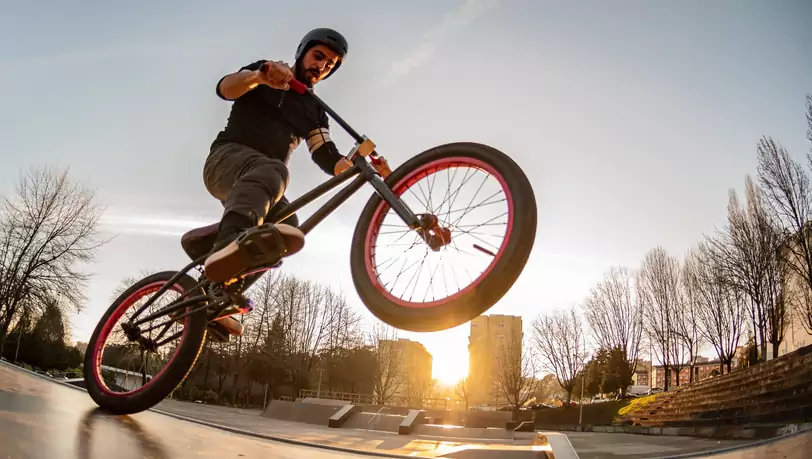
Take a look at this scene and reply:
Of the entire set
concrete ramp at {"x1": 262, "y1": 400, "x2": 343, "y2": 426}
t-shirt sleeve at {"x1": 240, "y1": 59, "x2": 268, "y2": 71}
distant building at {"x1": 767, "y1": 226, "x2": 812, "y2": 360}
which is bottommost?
concrete ramp at {"x1": 262, "y1": 400, "x2": 343, "y2": 426}

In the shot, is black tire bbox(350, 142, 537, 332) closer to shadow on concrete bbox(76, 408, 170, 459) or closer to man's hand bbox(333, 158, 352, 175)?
man's hand bbox(333, 158, 352, 175)

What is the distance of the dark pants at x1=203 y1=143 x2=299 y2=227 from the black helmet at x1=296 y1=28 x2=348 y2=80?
0.81 metres

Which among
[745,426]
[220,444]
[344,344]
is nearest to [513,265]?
[220,444]

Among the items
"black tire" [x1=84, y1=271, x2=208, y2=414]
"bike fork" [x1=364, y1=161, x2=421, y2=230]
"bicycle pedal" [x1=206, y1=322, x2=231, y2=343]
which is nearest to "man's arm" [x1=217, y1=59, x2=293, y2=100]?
"bike fork" [x1=364, y1=161, x2=421, y2=230]

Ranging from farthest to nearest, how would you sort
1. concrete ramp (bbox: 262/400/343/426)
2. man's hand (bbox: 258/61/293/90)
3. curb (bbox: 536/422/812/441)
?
1. concrete ramp (bbox: 262/400/343/426)
2. curb (bbox: 536/422/812/441)
3. man's hand (bbox: 258/61/293/90)

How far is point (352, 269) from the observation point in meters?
3.01

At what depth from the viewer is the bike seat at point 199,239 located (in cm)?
355

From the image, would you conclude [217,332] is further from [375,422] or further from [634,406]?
[634,406]

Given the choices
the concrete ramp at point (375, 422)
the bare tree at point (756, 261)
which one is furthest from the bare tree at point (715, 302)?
the concrete ramp at point (375, 422)

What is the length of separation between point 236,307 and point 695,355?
47426 millimetres

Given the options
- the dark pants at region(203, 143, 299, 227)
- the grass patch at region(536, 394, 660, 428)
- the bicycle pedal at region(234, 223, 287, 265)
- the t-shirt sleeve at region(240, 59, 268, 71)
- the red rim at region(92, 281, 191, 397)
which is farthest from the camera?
the grass patch at region(536, 394, 660, 428)

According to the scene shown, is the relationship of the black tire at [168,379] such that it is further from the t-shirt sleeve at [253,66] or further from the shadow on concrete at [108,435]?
the t-shirt sleeve at [253,66]

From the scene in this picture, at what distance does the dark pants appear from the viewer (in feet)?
9.23

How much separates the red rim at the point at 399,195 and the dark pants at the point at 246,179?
655 mm
